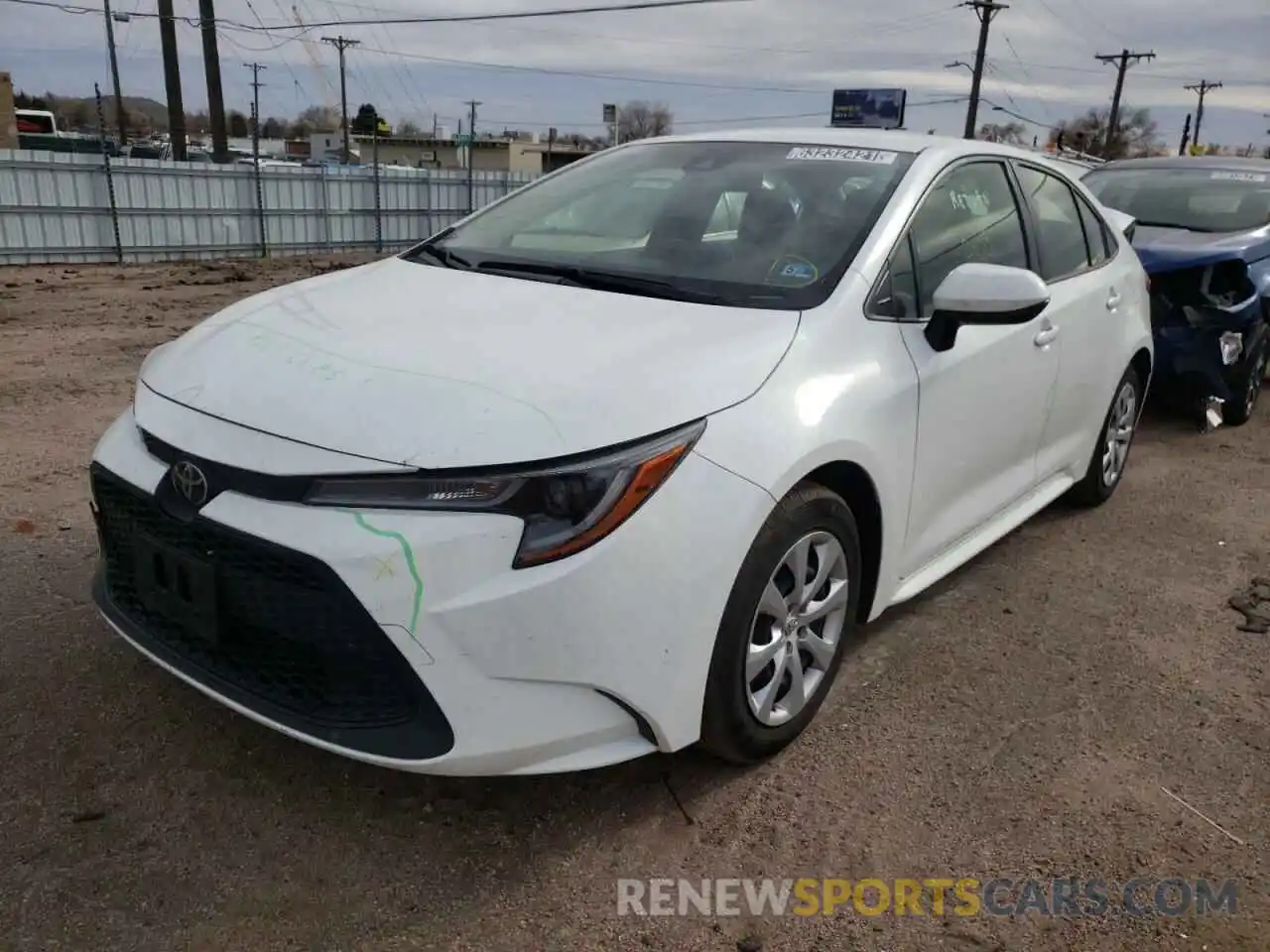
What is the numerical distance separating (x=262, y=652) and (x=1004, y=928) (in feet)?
5.63

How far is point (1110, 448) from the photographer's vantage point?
485cm

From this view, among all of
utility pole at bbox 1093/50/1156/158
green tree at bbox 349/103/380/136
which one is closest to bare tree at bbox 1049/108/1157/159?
utility pole at bbox 1093/50/1156/158

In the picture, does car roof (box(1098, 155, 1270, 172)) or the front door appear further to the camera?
car roof (box(1098, 155, 1270, 172))

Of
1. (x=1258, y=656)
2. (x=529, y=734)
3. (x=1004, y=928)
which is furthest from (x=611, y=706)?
(x=1258, y=656)

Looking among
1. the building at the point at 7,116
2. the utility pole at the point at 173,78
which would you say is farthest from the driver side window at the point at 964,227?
the building at the point at 7,116

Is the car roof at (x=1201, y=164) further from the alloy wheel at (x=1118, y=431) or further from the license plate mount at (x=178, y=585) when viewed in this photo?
the license plate mount at (x=178, y=585)

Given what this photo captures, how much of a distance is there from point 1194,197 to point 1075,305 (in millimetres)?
4260

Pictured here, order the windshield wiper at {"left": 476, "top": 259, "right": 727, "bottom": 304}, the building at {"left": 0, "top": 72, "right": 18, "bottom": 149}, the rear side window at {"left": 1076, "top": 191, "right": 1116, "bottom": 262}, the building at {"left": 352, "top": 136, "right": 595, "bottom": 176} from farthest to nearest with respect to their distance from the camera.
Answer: the building at {"left": 352, "top": 136, "right": 595, "bottom": 176}
the building at {"left": 0, "top": 72, "right": 18, "bottom": 149}
the rear side window at {"left": 1076, "top": 191, "right": 1116, "bottom": 262}
the windshield wiper at {"left": 476, "top": 259, "right": 727, "bottom": 304}

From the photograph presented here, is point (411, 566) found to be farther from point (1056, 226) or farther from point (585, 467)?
point (1056, 226)

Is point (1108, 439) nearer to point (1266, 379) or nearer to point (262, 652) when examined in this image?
point (262, 652)

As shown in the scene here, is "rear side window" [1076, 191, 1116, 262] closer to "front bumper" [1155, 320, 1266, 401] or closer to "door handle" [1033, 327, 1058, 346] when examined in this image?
"door handle" [1033, 327, 1058, 346]

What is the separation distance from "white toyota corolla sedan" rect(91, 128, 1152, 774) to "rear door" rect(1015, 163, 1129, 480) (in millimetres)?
533

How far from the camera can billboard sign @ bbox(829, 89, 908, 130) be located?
152ft

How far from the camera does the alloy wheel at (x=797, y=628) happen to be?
8.29 feet
